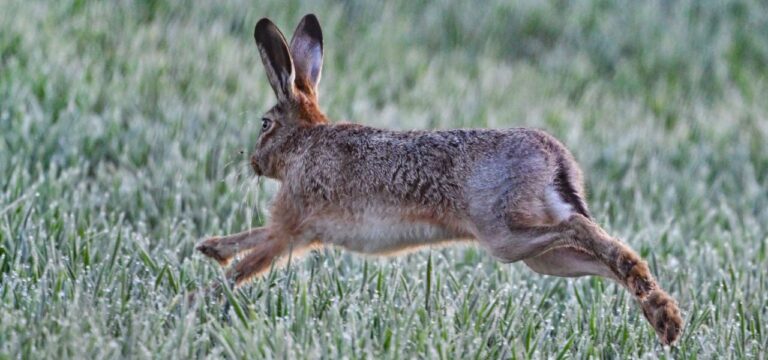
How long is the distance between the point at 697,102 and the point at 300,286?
5.41m

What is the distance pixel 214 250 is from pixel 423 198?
3.12 ft

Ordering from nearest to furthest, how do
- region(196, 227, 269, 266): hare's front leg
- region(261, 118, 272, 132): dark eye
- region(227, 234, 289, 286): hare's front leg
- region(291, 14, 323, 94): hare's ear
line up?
region(227, 234, 289, 286): hare's front leg → region(196, 227, 269, 266): hare's front leg → region(261, 118, 272, 132): dark eye → region(291, 14, 323, 94): hare's ear

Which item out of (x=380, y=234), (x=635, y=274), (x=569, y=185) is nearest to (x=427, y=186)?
(x=380, y=234)

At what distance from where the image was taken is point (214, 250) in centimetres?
493

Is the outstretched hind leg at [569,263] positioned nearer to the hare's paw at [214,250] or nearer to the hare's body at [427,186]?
the hare's body at [427,186]

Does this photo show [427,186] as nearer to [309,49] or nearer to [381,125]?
[309,49]

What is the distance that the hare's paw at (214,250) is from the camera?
493cm

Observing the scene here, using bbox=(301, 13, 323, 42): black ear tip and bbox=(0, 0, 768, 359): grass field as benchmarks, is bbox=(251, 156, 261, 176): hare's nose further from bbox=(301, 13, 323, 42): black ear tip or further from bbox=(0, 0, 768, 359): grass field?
bbox=(301, 13, 323, 42): black ear tip

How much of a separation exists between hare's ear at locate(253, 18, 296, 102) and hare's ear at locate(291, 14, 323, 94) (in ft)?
0.98

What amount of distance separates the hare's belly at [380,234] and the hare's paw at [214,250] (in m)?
0.42

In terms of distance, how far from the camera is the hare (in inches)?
168

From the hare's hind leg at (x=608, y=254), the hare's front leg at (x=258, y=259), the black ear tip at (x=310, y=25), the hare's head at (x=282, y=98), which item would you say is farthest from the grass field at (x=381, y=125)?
the black ear tip at (x=310, y=25)

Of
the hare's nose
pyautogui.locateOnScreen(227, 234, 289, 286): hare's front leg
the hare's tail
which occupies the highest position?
the hare's tail

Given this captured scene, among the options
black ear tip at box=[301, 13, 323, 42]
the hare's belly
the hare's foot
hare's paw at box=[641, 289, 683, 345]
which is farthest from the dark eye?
hare's paw at box=[641, 289, 683, 345]
